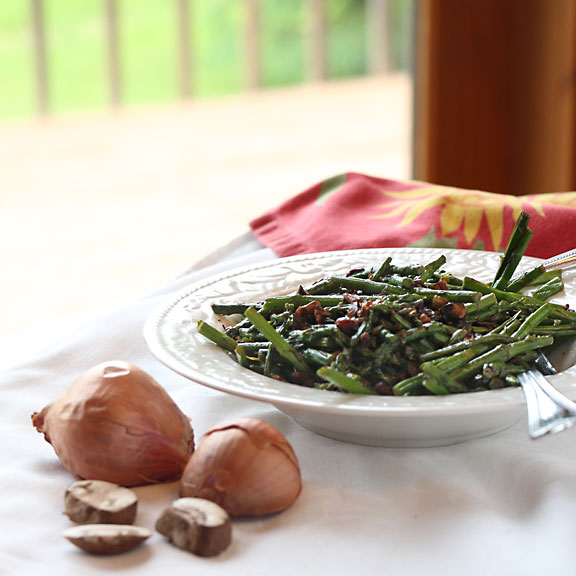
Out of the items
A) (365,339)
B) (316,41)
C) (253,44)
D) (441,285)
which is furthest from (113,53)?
(365,339)

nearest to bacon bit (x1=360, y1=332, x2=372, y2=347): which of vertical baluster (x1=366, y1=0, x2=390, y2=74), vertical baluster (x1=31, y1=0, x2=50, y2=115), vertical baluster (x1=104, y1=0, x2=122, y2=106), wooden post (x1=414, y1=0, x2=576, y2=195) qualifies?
wooden post (x1=414, y1=0, x2=576, y2=195)

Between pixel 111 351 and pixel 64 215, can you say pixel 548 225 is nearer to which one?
pixel 111 351

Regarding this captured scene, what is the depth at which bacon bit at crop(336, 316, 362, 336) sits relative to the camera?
69cm

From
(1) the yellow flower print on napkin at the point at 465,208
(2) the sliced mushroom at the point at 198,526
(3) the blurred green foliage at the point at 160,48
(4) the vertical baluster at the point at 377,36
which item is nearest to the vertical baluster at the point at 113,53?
(3) the blurred green foliage at the point at 160,48

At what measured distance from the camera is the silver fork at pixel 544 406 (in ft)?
1.80

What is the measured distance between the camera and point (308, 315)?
74 cm

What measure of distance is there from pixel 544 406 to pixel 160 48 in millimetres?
4482

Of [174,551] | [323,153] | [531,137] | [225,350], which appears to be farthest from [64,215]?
[174,551]

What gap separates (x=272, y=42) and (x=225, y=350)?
15.2ft

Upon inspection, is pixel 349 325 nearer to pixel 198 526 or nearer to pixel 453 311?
pixel 453 311

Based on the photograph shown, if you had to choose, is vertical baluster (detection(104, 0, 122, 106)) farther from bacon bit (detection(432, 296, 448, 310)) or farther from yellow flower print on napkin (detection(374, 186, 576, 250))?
bacon bit (detection(432, 296, 448, 310))

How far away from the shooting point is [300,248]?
1.20 meters

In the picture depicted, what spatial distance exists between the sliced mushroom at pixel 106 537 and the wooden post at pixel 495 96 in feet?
6.26

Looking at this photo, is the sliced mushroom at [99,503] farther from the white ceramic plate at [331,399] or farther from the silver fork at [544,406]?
the silver fork at [544,406]
